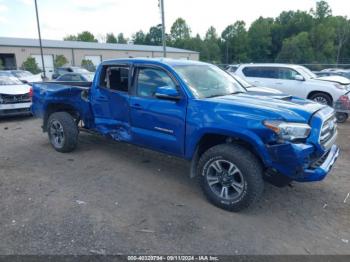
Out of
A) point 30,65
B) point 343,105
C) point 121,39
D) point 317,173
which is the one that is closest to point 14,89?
point 317,173

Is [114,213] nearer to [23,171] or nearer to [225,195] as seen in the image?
[225,195]

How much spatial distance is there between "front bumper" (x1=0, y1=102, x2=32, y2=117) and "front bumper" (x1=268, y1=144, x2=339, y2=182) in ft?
28.9

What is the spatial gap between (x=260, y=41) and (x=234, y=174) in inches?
3169

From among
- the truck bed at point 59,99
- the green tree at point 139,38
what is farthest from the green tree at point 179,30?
the truck bed at point 59,99

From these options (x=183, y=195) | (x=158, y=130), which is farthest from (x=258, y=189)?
(x=158, y=130)

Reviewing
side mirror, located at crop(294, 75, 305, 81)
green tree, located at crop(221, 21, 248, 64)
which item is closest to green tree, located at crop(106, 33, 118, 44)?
green tree, located at crop(221, 21, 248, 64)

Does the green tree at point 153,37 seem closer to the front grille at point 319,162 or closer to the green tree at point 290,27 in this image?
the green tree at point 290,27

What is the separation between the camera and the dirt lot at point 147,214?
122 inches

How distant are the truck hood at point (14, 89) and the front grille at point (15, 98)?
4.2 inches

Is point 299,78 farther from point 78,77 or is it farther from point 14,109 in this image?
point 14,109

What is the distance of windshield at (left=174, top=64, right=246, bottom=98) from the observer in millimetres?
4207

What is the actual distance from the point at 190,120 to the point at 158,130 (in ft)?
2.13

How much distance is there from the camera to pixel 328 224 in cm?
353

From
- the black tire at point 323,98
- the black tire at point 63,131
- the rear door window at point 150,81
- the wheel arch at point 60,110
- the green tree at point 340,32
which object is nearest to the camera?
the rear door window at point 150,81
